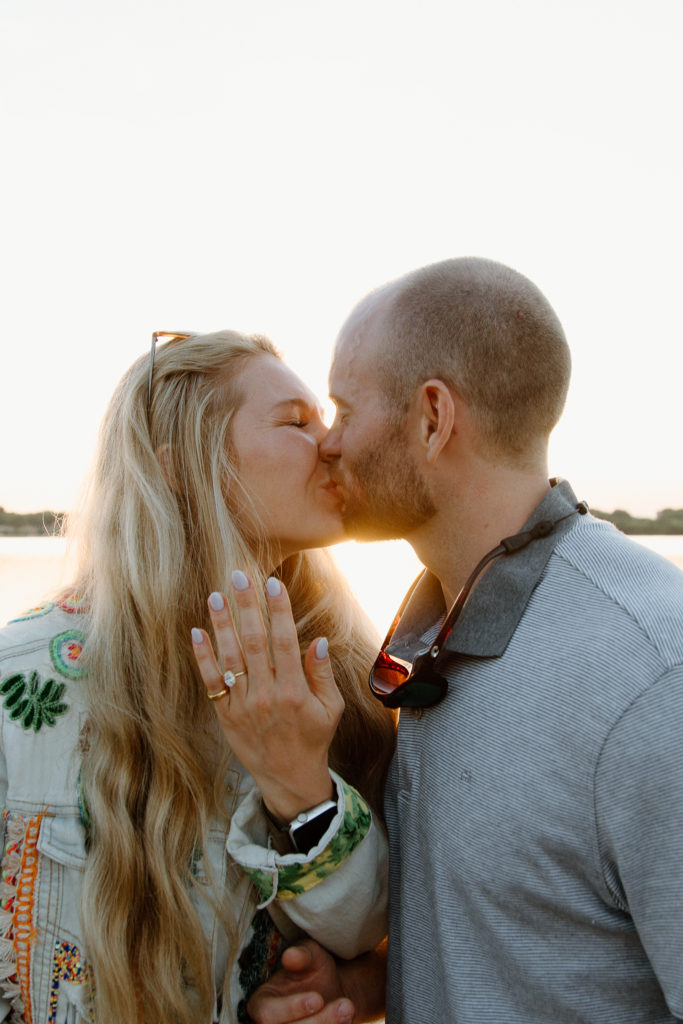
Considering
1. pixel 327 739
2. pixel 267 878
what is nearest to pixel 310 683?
pixel 327 739

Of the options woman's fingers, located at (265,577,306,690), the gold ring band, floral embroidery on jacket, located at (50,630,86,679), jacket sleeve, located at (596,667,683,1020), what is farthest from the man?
floral embroidery on jacket, located at (50,630,86,679)

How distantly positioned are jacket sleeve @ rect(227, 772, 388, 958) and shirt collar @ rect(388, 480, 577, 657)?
487 millimetres

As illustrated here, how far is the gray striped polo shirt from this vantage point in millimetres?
1293

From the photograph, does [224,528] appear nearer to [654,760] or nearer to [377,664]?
[377,664]

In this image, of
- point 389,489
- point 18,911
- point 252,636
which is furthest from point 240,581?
point 18,911

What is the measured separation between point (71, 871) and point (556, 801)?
3.87 feet

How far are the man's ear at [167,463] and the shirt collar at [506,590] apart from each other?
3.34ft

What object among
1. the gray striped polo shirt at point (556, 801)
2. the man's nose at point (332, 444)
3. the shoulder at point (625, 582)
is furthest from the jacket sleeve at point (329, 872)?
the man's nose at point (332, 444)

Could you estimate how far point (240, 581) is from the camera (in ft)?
5.66

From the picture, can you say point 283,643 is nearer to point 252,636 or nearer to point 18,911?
point 252,636

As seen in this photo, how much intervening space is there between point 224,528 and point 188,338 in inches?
26.0

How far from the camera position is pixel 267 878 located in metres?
1.73

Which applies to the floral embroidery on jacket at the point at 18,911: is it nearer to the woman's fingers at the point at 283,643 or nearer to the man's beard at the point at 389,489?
the woman's fingers at the point at 283,643

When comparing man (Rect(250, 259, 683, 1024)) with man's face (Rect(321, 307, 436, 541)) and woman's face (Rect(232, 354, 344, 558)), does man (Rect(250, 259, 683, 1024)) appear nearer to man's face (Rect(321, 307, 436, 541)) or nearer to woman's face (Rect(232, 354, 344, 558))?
man's face (Rect(321, 307, 436, 541))
